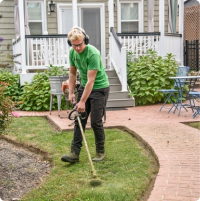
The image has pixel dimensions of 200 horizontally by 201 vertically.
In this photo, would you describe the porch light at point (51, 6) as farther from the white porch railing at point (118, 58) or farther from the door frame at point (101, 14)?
the white porch railing at point (118, 58)

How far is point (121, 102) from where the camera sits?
10.3 m

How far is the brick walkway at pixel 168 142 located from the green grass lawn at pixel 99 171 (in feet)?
0.59

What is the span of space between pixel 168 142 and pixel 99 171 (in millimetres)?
1653

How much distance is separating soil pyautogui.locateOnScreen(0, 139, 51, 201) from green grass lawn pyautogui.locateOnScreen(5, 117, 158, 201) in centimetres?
15

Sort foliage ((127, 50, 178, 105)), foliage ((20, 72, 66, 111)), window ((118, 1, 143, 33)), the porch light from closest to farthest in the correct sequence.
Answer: foliage ((20, 72, 66, 111)), foliage ((127, 50, 178, 105)), the porch light, window ((118, 1, 143, 33))

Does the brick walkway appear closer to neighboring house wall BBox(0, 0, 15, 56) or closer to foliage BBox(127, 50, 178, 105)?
foliage BBox(127, 50, 178, 105)

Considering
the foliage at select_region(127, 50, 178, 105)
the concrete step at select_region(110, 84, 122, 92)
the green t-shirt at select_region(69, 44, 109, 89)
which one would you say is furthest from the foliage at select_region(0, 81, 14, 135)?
the concrete step at select_region(110, 84, 122, 92)

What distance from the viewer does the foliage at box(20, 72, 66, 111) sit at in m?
10.0

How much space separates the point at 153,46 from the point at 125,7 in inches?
127

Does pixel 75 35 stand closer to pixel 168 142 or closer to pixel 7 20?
pixel 168 142

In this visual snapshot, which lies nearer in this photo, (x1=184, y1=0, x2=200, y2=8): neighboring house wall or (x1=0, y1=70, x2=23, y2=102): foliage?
(x1=0, y1=70, x2=23, y2=102): foliage

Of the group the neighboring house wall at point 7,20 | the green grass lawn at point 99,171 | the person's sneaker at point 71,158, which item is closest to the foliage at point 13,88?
the neighboring house wall at point 7,20

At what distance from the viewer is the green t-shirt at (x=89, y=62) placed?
468 cm

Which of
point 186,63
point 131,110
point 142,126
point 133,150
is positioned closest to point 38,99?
point 131,110
